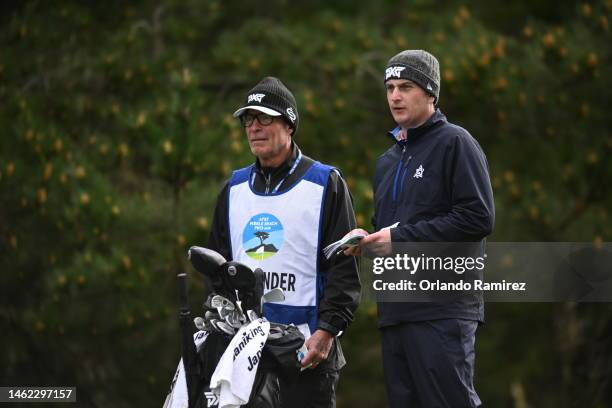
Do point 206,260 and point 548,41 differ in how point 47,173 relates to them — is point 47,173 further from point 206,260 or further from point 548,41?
point 548,41

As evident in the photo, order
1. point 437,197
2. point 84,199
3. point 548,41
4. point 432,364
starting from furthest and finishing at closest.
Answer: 1. point 548,41
2. point 84,199
3. point 437,197
4. point 432,364

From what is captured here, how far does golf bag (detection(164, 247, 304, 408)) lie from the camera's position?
141 inches

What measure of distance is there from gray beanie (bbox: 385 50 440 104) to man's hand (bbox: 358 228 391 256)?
58 centimetres

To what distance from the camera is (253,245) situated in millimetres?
3990

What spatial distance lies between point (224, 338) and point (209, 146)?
3652 mm

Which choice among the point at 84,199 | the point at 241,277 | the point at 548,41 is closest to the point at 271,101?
the point at 241,277

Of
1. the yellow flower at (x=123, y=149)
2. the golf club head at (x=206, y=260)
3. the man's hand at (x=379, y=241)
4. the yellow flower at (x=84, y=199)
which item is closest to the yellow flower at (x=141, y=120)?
the yellow flower at (x=123, y=149)

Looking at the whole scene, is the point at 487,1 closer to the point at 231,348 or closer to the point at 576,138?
the point at 576,138

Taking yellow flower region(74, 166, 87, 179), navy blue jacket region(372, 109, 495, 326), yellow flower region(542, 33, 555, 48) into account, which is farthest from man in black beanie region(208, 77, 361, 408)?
yellow flower region(542, 33, 555, 48)

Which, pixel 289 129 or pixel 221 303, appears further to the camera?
pixel 289 129

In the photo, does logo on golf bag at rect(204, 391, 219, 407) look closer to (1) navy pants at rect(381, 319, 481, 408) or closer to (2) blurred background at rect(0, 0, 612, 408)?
(1) navy pants at rect(381, 319, 481, 408)

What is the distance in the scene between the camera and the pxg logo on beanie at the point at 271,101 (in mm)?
4012

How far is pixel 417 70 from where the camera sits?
378 centimetres

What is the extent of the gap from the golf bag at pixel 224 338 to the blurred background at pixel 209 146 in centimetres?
291
